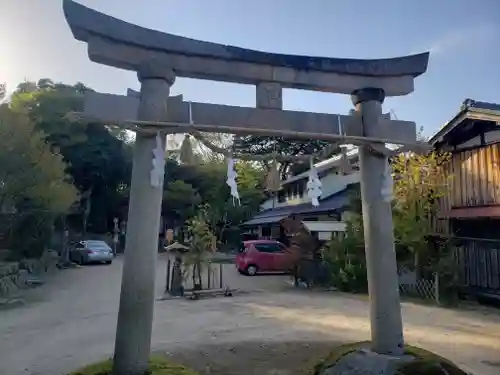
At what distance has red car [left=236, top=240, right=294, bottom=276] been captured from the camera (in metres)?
19.5

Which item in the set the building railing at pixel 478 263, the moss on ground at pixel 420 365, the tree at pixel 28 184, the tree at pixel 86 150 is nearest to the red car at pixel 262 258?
the building railing at pixel 478 263

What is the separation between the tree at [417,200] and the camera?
1294 cm

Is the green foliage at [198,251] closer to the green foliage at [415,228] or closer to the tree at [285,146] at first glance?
the green foliage at [415,228]

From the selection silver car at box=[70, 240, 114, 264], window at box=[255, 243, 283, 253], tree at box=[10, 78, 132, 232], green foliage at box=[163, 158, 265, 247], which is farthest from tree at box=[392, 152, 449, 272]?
green foliage at box=[163, 158, 265, 247]

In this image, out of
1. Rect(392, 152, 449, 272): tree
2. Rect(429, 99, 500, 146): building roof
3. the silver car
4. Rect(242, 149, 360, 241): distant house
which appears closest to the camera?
Rect(429, 99, 500, 146): building roof

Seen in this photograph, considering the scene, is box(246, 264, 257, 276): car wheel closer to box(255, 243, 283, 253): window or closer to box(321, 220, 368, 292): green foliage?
box(255, 243, 283, 253): window

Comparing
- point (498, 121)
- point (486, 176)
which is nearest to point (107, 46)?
point (498, 121)

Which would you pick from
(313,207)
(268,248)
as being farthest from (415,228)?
(313,207)

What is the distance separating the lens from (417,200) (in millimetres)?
13328

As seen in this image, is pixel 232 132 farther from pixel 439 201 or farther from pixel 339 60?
pixel 439 201

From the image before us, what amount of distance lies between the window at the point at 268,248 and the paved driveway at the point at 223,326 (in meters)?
4.77

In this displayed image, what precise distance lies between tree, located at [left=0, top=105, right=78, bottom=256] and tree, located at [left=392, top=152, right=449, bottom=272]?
1325cm

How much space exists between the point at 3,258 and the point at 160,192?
56.5 ft

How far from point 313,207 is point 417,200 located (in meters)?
8.84
